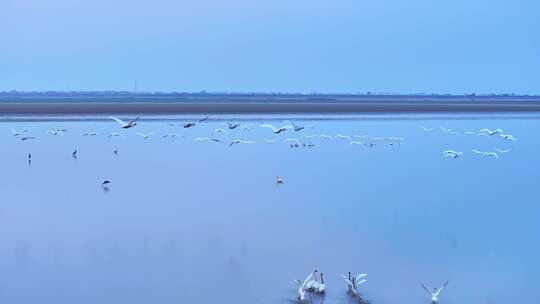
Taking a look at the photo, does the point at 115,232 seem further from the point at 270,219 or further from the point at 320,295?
the point at 320,295

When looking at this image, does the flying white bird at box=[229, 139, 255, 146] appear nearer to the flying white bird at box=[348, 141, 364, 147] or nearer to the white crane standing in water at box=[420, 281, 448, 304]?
the flying white bird at box=[348, 141, 364, 147]

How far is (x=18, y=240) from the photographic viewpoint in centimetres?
1424

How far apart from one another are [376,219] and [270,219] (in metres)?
1.94

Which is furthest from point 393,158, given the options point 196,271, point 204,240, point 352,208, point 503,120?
point 503,120

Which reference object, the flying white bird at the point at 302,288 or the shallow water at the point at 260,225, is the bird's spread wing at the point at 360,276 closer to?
the shallow water at the point at 260,225

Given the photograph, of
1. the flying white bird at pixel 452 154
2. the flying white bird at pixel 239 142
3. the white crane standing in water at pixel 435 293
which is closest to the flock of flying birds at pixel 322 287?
the white crane standing in water at pixel 435 293

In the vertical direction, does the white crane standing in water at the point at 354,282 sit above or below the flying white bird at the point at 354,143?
below

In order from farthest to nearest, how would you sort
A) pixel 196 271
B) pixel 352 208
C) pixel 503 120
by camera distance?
pixel 503 120 < pixel 352 208 < pixel 196 271

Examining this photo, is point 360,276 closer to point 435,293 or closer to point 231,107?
point 435,293

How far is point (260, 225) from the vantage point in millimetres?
15500

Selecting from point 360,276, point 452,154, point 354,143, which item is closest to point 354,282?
point 360,276

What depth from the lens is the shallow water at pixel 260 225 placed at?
1161 centimetres

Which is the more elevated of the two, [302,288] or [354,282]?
[354,282]

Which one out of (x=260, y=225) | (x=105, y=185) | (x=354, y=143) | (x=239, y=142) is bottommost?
(x=260, y=225)
